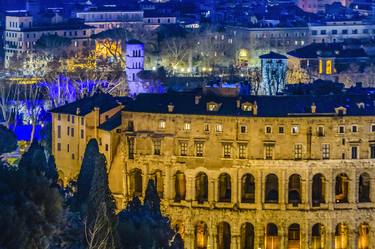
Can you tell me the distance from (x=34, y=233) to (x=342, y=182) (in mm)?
34053

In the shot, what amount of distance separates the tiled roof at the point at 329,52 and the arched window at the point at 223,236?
44213 mm

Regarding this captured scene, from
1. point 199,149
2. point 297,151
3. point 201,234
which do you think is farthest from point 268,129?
point 201,234

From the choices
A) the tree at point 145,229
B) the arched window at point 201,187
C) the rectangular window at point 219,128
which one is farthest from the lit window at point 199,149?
the tree at point 145,229

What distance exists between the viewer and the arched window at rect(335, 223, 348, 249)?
262ft

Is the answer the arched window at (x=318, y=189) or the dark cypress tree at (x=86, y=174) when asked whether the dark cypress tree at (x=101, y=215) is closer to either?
the dark cypress tree at (x=86, y=174)

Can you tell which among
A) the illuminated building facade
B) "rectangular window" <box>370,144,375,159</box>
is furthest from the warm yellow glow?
"rectangular window" <box>370,144,375,159</box>

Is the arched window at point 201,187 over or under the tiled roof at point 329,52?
under

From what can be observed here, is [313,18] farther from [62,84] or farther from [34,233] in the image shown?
[34,233]

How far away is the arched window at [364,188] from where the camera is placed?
8062 cm

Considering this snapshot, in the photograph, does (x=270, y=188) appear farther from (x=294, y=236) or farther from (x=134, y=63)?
(x=134, y=63)

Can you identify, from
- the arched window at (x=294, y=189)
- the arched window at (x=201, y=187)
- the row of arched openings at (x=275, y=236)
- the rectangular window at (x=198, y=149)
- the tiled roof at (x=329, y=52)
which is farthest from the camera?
the tiled roof at (x=329, y=52)

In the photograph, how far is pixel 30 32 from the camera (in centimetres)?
14600

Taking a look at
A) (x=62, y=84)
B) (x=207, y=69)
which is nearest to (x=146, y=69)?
(x=207, y=69)

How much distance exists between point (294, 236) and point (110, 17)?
8538 centimetres
